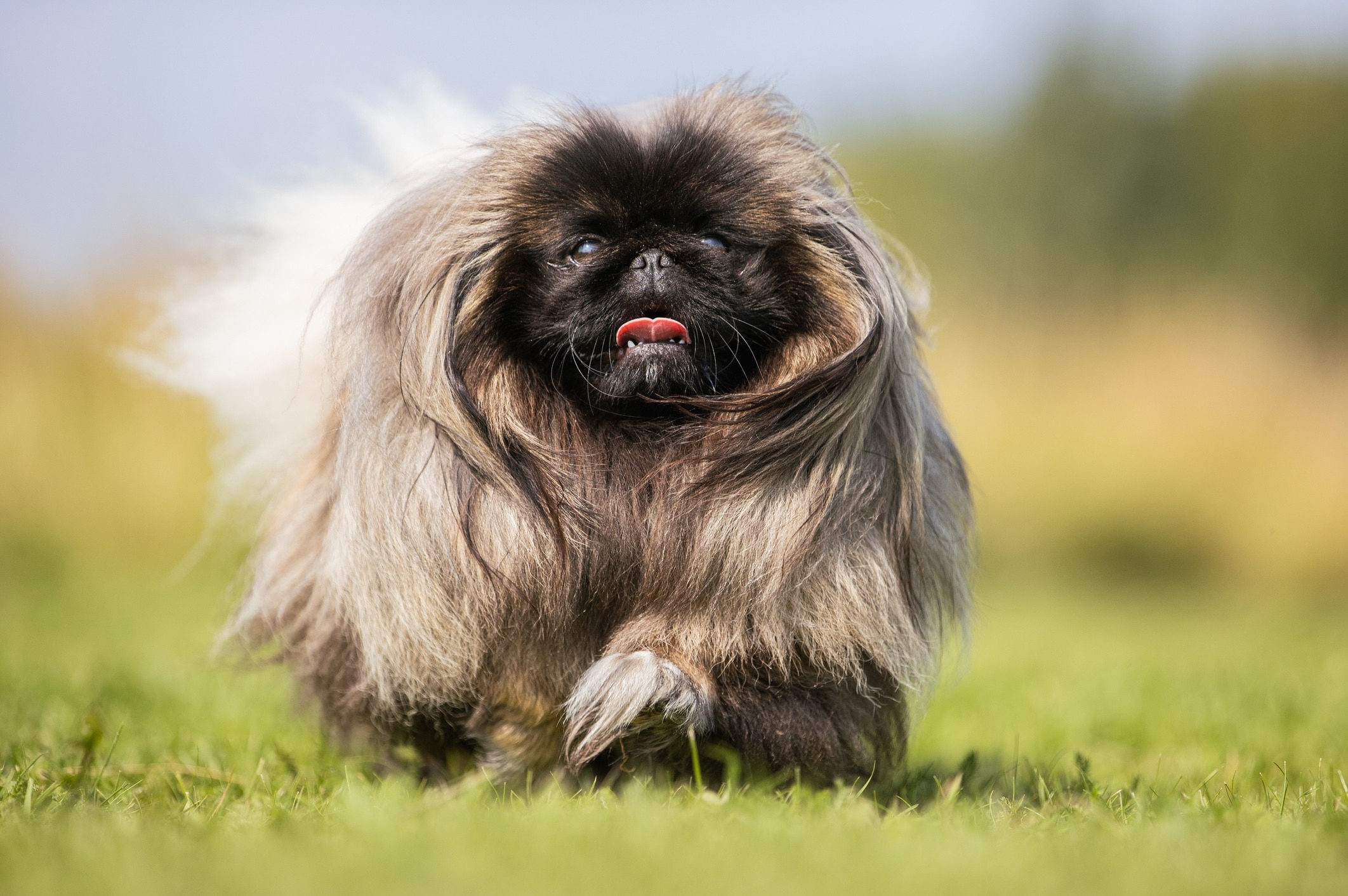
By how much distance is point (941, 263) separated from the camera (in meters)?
10.2

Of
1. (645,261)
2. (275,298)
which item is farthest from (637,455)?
(275,298)

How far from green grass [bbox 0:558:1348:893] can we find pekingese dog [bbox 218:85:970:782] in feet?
0.72

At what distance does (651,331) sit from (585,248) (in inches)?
8.1

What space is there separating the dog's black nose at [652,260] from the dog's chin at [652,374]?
14 centimetres

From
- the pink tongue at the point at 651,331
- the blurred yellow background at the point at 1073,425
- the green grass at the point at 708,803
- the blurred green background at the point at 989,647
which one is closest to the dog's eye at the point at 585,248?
the pink tongue at the point at 651,331

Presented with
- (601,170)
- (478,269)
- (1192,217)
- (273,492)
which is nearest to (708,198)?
(601,170)

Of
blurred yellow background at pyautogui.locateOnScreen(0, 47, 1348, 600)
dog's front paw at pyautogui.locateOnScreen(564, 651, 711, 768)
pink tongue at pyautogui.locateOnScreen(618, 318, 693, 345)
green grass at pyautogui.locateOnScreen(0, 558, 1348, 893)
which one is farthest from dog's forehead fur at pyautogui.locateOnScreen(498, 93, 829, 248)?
blurred yellow background at pyautogui.locateOnScreen(0, 47, 1348, 600)

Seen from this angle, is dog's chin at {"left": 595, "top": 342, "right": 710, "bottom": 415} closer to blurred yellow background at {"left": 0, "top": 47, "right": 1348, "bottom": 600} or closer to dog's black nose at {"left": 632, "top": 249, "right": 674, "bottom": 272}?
dog's black nose at {"left": 632, "top": 249, "right": 674, "bottom": 272}

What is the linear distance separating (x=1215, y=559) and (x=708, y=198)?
21.9 ft

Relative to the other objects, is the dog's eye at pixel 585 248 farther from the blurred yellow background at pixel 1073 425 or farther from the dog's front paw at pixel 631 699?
the blurred yellow background at pixel 1073 425

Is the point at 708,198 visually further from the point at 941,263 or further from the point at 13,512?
the point at 941,263

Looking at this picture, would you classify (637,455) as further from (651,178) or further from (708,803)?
(708,803)

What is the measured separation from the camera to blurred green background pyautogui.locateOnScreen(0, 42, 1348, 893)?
1669 mm

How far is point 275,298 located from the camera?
3.55 m
